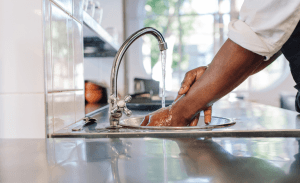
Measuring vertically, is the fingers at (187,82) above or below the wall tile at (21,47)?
below

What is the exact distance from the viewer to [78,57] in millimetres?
824

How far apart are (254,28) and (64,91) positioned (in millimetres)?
505

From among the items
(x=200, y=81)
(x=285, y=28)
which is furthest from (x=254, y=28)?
(x=200, y=81)

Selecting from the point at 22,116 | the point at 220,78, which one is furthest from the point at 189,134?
the point at 22,116

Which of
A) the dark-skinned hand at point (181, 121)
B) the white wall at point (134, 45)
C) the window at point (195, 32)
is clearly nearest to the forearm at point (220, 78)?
the dark-skinned hand at point (181, 121)

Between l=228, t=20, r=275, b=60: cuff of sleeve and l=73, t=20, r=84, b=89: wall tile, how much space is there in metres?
0.50

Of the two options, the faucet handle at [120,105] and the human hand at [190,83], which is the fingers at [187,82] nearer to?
the human hand at [190,83]

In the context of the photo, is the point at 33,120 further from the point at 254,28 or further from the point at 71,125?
the point at 254,28

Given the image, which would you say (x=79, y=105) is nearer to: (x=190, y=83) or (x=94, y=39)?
(x=190, y=83)

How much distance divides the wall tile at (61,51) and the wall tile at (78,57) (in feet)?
0.12

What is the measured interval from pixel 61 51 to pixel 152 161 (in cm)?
46

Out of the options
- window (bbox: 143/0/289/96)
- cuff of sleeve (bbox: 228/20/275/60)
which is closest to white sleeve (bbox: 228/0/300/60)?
cuff of sleeve (bbox: 228/20/275/60)

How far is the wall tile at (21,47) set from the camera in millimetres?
568

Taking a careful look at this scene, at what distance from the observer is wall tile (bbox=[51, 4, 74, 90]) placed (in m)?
0.63
